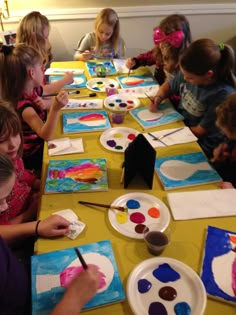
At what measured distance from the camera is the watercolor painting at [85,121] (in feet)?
5.19

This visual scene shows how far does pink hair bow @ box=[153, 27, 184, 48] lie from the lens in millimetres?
1978

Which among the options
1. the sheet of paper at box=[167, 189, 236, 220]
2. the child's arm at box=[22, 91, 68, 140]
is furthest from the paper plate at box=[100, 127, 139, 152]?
the sheet of paper at box=[167, 189, 236, 220]

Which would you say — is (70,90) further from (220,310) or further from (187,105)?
(220,310)

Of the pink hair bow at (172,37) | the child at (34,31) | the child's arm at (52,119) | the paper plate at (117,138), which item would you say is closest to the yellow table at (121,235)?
the paper plate at (117,138)

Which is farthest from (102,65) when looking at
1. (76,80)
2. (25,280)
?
(25,280)

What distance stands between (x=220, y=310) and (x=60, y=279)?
1.50 feet

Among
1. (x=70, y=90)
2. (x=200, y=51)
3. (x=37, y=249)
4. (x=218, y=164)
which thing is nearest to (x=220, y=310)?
(x=37, y=249)

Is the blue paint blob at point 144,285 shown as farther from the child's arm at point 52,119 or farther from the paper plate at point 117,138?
the child's arm at point 52,119

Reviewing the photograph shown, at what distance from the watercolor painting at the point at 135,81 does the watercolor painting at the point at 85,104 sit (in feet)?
0.95

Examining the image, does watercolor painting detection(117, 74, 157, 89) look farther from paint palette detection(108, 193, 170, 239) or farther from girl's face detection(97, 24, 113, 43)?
paint palette detection(108, 193, 170, 239)

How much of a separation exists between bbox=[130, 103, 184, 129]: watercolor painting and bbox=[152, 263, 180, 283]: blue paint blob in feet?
2.76

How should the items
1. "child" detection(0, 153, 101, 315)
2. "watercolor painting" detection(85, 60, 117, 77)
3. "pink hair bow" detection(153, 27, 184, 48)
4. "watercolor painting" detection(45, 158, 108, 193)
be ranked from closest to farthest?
"child" detection(0, 153, 101, 315), "watercolor painting" detection(45, 158, 108, 193), "pink hair bow" detection(153, 27, 184, 48), "watercolor painting" detection(85, 60, 117, 77)

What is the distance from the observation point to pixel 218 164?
5.24 ft

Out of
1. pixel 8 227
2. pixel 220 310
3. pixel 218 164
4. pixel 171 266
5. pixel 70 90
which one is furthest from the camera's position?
pixel 70 90
